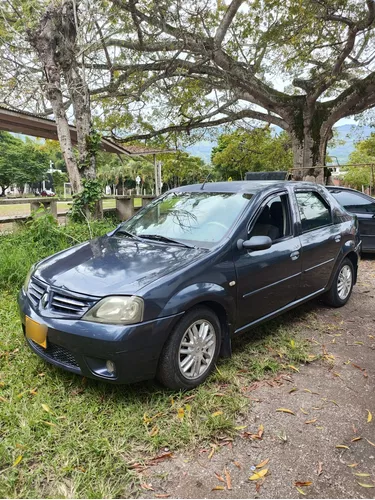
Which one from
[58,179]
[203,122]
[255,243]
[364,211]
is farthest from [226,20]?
[58,179]

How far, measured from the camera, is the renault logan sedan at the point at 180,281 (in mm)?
2436

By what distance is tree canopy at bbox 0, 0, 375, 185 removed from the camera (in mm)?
7609

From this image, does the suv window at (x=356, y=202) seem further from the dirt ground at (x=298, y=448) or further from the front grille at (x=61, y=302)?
the front grille at (x=61, y=302)

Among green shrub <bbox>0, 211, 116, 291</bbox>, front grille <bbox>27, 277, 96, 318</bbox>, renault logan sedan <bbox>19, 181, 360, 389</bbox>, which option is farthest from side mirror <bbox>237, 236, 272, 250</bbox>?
green shrub <bbox>0, 211, 116, 291</bbox>

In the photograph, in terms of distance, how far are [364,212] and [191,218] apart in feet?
17.1

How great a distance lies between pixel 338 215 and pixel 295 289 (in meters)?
1.45

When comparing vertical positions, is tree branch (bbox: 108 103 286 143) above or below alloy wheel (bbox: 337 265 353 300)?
above

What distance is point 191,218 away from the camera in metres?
3.53

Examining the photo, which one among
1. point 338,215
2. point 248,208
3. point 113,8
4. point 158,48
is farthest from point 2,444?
point 158,48

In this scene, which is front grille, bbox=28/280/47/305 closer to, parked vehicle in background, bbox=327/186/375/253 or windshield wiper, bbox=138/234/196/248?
windshield wiper, bbox=138/234/196/248

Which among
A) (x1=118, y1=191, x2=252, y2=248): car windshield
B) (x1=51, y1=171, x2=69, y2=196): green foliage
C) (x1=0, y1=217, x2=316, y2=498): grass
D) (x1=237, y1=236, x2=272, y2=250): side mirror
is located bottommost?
(x1=0, y1=217, x2=316, y2=498): grass

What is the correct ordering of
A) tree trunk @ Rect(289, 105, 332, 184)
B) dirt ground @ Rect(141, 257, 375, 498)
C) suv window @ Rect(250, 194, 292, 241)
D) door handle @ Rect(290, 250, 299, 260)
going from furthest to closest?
tree trunk @ Rect(289, 105, 332, 184), door handle @ Rect(290, 250, 299, 260), suv window @ Rect(250, 194, 292, 241), dirt ground @ Rect(141, 257, 375, 498)

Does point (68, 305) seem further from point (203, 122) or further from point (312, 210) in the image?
point (203, 122)

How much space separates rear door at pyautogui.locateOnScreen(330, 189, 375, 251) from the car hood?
5.26 meters
